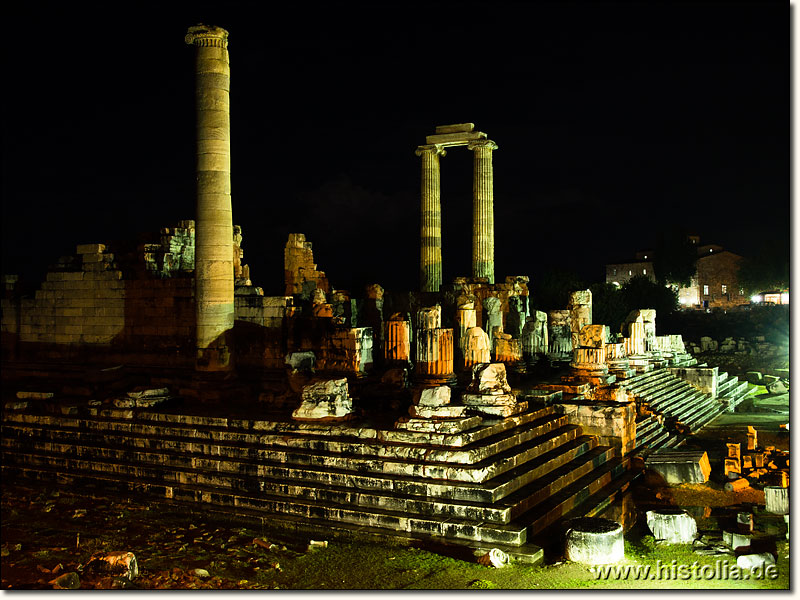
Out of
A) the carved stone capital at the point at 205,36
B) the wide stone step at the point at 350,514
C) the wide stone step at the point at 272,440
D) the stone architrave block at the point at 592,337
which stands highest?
the carved stone capital at the point at 205,36

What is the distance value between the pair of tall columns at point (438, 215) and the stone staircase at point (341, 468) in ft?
56.9

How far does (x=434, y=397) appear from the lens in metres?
11.2

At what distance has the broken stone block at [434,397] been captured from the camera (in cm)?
1118

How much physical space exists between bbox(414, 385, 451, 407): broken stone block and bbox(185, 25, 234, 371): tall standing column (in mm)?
6085

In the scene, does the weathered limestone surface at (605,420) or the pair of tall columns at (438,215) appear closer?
the weathered limestone surface at (605,420)

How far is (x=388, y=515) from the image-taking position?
9.47m

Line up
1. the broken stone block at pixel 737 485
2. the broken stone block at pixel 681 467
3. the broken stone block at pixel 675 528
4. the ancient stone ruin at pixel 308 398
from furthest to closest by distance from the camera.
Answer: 1. the broken stone block at pixel 681 467
2. the broken stone block at pixel 737 485
3. the ancient stone ruin at pixel 308 398
4. the broken stone block at pixel 675 528

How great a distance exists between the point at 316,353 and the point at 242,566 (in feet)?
26.1

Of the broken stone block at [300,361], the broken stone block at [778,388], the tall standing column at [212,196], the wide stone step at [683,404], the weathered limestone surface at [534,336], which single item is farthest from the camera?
the broken stone block at [778,388]

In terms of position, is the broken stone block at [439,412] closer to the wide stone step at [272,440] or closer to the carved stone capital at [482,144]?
the wide stone step at [272,440]

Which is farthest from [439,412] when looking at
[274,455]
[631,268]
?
[631,268]

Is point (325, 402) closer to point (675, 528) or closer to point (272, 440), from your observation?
point (272, 440)

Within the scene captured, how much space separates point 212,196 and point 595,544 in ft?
35.6

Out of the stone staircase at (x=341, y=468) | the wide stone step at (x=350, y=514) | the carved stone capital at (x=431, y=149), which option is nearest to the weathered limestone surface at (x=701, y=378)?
the stone staircase at (x=341, y=468)
